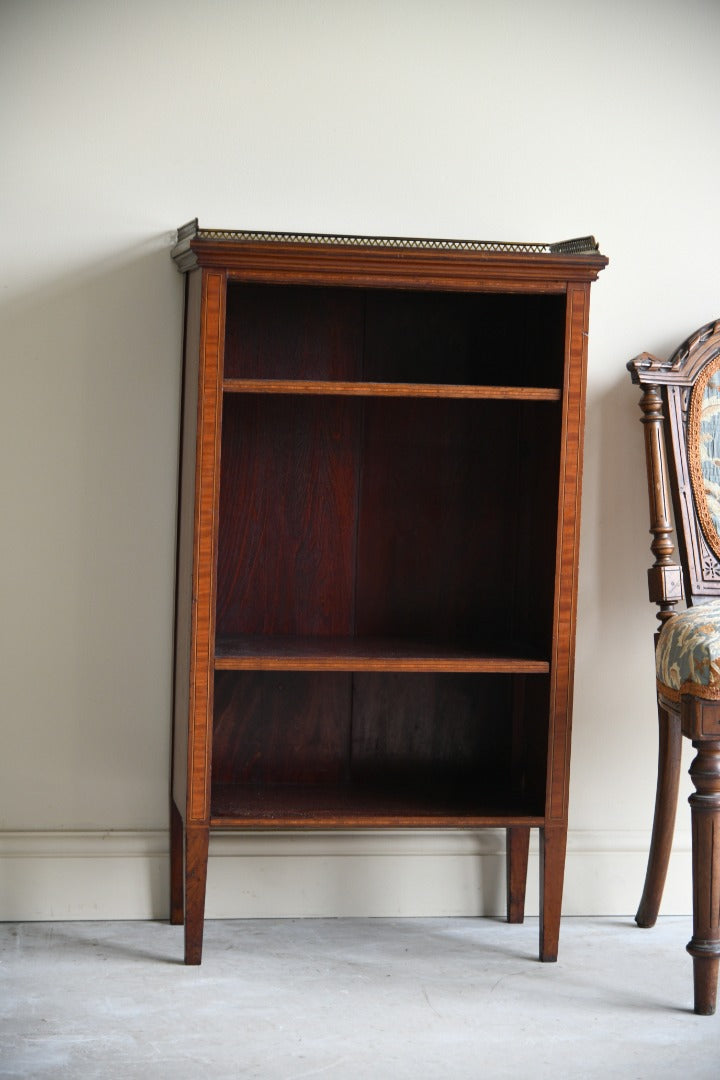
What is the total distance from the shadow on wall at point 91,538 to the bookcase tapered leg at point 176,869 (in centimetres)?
7

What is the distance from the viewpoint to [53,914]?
7.54 ft

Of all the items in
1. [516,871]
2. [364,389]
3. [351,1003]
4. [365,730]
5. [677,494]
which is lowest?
[351,1003]

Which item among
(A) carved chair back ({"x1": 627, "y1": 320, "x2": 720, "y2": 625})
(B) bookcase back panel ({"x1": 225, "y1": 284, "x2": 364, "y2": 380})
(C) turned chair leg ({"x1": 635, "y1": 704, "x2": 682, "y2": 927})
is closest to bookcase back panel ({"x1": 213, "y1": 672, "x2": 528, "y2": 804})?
(C) turned chair leg ({"x1": 635, "y1": 704, "x2": 682, "y2": 927})

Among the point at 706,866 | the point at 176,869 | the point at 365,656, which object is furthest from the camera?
the point at 176,869

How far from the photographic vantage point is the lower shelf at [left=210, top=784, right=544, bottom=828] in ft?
6.82

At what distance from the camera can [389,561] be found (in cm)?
238

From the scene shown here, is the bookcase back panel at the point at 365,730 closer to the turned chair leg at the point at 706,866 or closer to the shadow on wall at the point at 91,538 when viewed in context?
the shadow on wall at the point at 91,538

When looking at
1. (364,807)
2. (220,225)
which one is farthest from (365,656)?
(220,225)

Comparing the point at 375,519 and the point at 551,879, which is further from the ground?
the point at 375,519

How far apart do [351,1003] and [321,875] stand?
1.47ft

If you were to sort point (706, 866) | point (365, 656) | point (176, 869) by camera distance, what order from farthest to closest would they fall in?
point (176, 869) → point (365, 656) → point (706, 866)

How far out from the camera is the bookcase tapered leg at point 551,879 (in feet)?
7.02

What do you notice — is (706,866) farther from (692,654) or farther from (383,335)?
(383,335)

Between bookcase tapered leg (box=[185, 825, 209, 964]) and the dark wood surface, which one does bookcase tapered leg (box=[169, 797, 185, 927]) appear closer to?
bookcase tapered leg (box=[185, 825, 209, 964])
